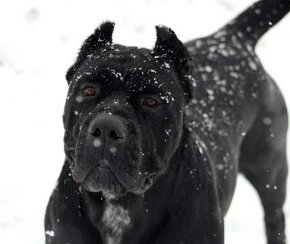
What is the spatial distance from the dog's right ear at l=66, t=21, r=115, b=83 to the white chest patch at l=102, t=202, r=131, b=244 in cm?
74

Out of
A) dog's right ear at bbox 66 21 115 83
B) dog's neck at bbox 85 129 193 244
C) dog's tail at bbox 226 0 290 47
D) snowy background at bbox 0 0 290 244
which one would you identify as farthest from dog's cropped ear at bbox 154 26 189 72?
snowy background at bbox 0 0 290 244

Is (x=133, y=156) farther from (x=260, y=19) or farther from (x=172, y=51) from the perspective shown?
(x=260, y=19)

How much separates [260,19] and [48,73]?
369 cm

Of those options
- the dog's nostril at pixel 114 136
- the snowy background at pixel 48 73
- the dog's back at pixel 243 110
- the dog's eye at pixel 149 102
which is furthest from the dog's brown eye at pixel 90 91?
the snowy background at pixel 48 73

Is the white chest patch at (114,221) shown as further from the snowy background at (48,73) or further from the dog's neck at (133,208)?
the snowy background at (48,73)

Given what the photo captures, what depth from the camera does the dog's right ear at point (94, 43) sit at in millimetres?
3809

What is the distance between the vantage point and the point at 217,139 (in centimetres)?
466

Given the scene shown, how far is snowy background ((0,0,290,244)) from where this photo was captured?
6.26 metres

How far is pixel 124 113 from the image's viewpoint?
3.29m

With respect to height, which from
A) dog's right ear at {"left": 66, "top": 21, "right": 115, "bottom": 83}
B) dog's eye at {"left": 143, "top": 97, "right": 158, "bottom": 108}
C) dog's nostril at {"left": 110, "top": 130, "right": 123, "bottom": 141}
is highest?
dog's right ear at {"left": 66, "top": 21, "right": 115, "bottom": 83}

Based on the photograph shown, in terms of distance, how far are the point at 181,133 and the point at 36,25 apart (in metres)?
5.86

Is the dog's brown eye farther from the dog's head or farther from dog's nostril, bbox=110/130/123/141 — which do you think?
dog's nostril, bbox=110/130/123/141

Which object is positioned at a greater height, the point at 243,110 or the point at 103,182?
the point at 243,110

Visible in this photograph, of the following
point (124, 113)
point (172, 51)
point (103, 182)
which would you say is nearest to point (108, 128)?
point (124, 113)
